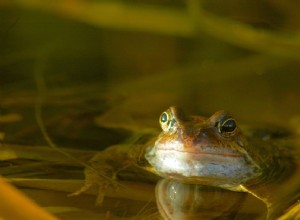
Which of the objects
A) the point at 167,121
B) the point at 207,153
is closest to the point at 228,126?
the point at 207,153

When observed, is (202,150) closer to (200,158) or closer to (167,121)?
(200,158)

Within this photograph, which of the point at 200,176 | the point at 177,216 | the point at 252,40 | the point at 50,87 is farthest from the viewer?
the point at 252,40

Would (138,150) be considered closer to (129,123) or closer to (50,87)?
(129,123)

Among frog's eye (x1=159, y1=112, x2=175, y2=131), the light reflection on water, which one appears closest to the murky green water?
the light reflection on water

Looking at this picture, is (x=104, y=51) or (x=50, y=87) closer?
(x=50, y=87)

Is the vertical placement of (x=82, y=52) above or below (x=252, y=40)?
above

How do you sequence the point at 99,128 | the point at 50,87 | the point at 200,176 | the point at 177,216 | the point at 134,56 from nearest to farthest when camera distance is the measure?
1. the point at 177,216
2. the point at 200,176
3. the point at 99,128
4. the point at 50,87
5. the point at 134,56

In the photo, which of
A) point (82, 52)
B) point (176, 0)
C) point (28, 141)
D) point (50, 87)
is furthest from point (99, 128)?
point (176, 0)
